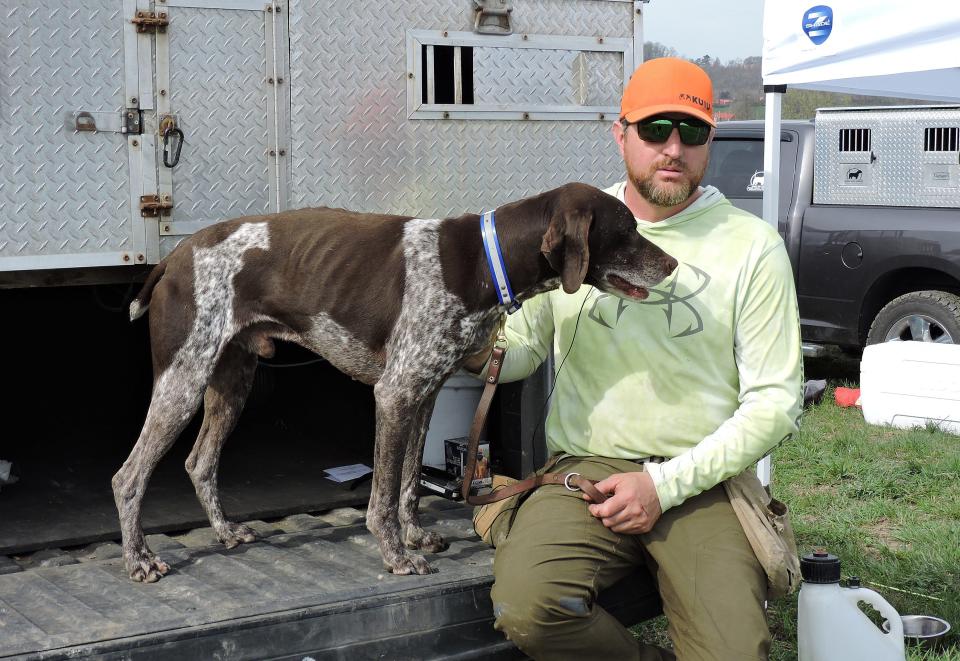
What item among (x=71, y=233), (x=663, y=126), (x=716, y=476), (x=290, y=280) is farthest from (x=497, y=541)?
(x=71, y=233)

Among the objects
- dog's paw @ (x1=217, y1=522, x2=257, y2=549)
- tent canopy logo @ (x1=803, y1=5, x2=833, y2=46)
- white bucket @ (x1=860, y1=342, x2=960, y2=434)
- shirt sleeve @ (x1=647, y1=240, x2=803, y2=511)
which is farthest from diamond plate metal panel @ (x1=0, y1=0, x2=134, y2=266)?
white bucket @ (x1=860, y1=342, x2=960, y2=434)

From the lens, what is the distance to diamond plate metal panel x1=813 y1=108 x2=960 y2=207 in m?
8.31

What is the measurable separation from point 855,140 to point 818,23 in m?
4.52

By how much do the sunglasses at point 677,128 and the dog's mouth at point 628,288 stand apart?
45 centimetres

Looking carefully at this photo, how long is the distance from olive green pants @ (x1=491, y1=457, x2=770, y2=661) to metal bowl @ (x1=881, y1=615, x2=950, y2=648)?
1088mm

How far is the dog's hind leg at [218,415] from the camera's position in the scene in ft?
13.5

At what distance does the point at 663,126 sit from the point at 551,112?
1283 mm

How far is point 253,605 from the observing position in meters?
3.26

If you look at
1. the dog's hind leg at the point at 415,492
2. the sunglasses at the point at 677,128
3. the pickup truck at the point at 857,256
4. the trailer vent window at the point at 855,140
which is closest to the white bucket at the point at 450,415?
the dog's hind leg at the point at 415,492

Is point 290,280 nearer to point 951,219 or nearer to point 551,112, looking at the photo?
point 551,112

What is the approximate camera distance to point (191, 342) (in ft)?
12.4

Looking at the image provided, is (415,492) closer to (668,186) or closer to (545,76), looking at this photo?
(668,186)

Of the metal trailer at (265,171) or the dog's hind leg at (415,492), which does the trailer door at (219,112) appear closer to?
the metal trailer at (265,171)

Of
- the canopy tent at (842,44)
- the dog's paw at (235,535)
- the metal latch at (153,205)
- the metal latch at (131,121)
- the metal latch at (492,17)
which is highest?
the metal latch at (492,17)
